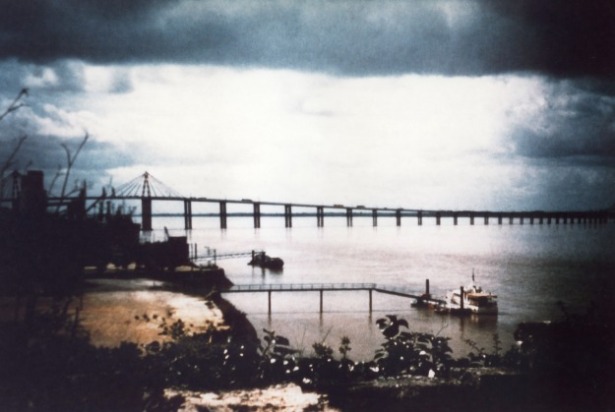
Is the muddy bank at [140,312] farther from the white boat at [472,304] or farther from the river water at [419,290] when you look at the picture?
the white boat at [472,304]

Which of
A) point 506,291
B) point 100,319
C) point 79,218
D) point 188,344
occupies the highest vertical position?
point 79,218

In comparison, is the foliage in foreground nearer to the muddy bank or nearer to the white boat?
the muddy bank

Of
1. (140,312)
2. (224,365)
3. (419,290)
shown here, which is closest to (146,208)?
(419,290)

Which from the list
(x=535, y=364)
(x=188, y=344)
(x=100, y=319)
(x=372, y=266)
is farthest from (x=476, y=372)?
(x=372, y=266)

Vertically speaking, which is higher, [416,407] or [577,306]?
[416,407]

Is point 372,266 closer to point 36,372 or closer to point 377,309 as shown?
point 377,309

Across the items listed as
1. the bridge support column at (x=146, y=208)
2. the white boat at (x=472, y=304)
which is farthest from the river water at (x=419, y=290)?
the bridge support column at (x=146, y=208)

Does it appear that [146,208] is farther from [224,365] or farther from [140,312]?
[224,365]

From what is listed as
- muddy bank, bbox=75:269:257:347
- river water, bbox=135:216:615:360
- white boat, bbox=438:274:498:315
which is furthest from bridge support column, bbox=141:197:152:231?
muddy bank, bbox=75:269:257:347
